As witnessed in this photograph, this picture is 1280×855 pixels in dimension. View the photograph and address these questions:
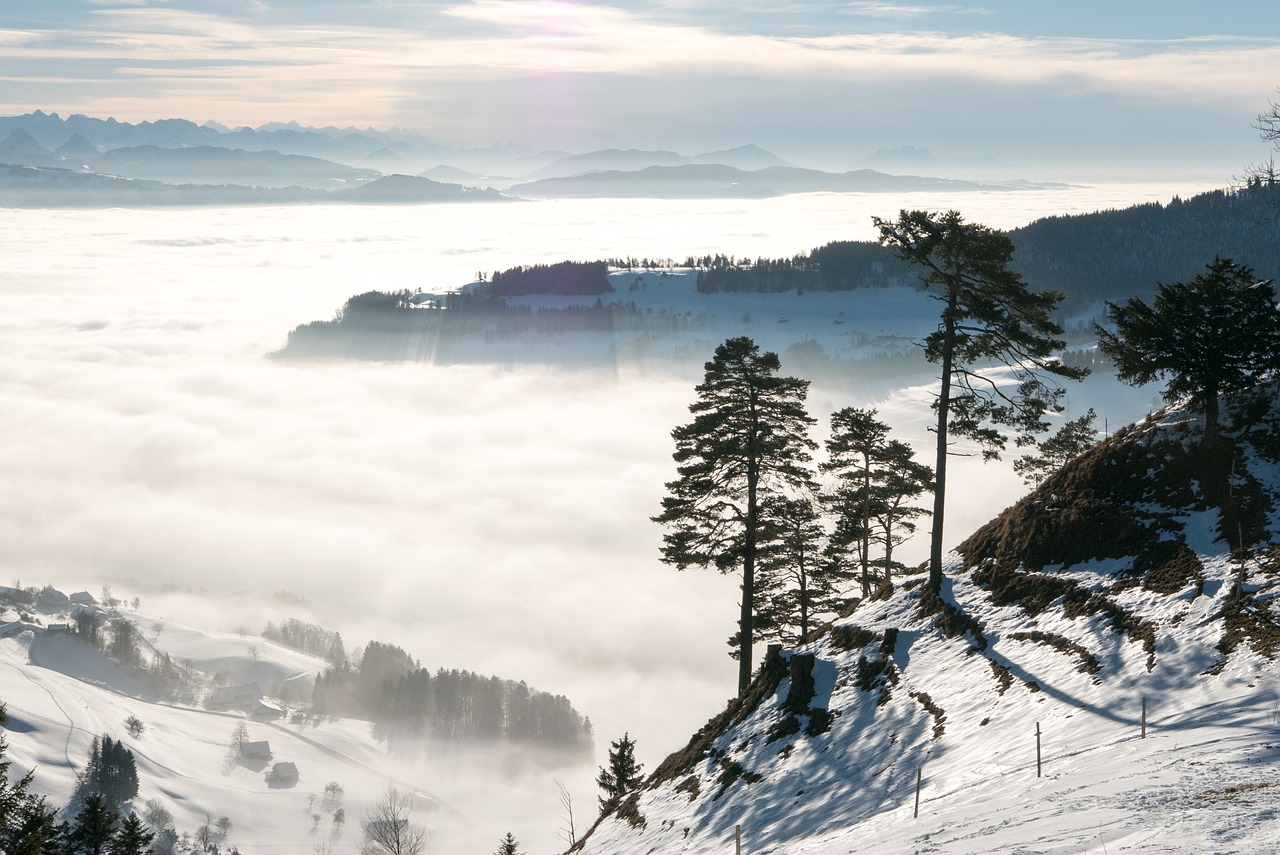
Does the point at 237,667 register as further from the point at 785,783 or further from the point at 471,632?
the point at 785,783

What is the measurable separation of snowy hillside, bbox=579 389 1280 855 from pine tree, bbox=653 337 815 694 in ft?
15.5

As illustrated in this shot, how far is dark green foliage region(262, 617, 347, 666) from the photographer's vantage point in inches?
6727

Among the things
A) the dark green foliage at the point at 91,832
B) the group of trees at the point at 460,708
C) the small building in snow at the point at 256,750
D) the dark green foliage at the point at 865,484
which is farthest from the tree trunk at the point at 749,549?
the small building in snow at the point at 256,750

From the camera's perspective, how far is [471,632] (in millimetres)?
177125

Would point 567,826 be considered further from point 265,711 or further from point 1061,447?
point 1061,447

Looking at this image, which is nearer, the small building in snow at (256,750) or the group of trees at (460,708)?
the small building in snow at (256,750)

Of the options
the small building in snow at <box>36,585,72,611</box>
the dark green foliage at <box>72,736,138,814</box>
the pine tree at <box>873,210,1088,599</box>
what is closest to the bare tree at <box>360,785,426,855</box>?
the dark green foliage at <box>72,736,138,814</box>

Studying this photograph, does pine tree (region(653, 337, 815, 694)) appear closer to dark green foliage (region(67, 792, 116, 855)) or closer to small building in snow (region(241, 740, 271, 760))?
dark green foliage (region(67, 792, 116, 855))

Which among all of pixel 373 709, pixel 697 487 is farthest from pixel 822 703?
pixel 373 709

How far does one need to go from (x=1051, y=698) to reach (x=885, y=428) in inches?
845

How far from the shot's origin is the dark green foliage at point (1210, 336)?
26.7m

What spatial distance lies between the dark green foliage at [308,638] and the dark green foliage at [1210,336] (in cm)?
16021

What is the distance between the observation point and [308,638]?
178 metres

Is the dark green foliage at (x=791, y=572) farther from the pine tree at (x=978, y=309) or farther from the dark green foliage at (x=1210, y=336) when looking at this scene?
the dark green foliage at (x=1210, y=336)
